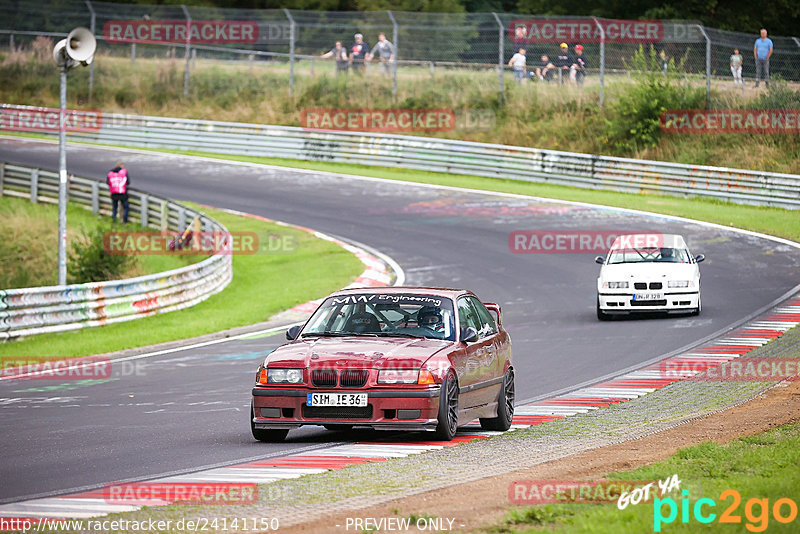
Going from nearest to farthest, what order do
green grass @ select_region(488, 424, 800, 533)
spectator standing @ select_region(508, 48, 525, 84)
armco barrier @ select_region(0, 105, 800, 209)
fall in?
green grass @ select_region(488, 424, 800, 533) < armco barrier @ select_region(0, 105, 800, 209) < spectator standing @ select_region(508, 48, 525, 84)

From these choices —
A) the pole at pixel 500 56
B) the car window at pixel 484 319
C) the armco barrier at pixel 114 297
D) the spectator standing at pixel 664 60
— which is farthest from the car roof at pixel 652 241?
the pole at pixel 500 56

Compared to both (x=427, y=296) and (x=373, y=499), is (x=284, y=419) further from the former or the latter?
(x=373, y=499)

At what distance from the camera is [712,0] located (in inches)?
2318

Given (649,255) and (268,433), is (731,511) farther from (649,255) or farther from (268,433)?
(649,255)

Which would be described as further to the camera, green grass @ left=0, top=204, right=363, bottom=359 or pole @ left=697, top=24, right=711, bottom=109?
pole @ left=697, top=24, right=711, bottom=109

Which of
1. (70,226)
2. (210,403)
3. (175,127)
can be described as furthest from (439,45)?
(210,403)

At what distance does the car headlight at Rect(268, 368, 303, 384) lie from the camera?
989 centimetres

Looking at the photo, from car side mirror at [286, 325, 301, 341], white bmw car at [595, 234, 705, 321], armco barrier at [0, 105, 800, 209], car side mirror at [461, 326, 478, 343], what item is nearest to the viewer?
car side mirror at [461, 326, 478, 343]

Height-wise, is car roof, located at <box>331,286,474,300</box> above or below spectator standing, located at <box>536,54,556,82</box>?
below

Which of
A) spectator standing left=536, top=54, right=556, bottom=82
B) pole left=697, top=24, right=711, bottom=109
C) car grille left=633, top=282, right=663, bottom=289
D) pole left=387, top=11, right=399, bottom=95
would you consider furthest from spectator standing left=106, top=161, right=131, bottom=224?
pole left=697, top=24, right=711, bottom=109

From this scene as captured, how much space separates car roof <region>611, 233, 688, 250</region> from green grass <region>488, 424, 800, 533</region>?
12294 millimetres

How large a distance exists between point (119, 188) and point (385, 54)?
1458cm

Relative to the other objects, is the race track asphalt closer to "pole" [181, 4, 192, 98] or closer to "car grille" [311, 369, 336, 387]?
"car grille" [311, 369, 336, 387]

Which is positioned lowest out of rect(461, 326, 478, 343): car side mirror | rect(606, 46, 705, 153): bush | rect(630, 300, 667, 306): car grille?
rect(630, 300, 667, 306): car grille
